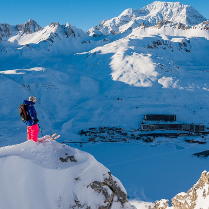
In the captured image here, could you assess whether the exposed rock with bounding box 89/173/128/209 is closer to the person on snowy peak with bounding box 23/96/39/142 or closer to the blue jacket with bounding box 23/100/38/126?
the person on snowy peak with bounding box 23/96/39/142

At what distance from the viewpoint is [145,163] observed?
33.8 metres

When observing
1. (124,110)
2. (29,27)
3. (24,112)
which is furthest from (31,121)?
(29,27)

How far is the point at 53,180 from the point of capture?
7465 mm

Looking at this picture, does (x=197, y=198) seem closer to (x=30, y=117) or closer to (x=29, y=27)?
(x=30, y=117)

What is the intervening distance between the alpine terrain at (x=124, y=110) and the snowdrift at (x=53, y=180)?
3 cm

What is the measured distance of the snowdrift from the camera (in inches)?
281

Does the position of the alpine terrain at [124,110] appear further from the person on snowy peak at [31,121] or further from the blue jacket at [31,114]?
the blue jacket at [31,114]

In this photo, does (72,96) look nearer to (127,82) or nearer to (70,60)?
(127,82)

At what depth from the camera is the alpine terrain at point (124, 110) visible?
24.7 meters

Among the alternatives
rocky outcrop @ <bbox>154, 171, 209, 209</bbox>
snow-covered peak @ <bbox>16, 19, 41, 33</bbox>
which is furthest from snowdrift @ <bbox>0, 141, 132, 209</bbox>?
snow-covered peak @ <bbox>16, 19, 41, 33</bbox>

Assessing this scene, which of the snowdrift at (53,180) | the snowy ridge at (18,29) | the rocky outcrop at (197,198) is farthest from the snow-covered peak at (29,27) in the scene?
the snowdrift at (53,180)

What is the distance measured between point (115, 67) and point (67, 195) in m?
71.8

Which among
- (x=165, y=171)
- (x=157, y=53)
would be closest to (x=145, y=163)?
(x=165, y=171)

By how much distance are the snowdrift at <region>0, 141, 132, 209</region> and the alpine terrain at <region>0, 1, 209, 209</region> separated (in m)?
0.03
